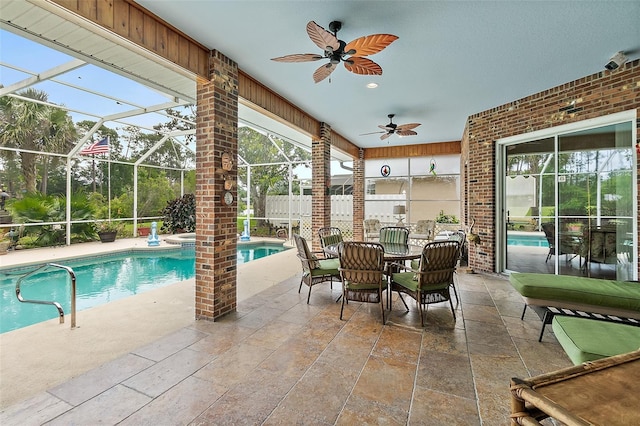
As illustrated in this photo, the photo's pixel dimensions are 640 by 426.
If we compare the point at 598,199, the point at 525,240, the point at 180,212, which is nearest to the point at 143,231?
the point at 180,212

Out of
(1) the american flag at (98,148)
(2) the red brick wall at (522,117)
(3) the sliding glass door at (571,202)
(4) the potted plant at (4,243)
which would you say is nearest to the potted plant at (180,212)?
(1) the american flag at (98,148)

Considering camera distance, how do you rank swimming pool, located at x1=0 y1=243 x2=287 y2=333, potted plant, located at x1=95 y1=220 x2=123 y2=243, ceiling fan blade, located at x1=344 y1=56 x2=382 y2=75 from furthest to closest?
1. potted plant, located at x1=95 y1=220 x2=123 y2=243
2. swimming pool, located at x1=0 y1=243 x2=287 y2=333
3. ceiling fan blade, located at x1=344 y1=56 x2=382 y2=75

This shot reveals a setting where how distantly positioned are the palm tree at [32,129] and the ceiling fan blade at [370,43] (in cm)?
956

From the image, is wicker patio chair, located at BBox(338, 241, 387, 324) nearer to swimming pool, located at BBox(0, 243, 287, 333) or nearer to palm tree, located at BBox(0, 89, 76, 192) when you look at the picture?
swimming pool, located at BBox(0, 243, 287, 333)

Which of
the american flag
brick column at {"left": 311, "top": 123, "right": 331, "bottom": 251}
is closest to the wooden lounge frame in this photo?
brick column at {"left": 311, "top": 123, "right": 331, "bottom": 251}

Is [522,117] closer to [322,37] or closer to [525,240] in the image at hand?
[525,240]

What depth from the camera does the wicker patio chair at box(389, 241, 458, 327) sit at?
10.6 ft

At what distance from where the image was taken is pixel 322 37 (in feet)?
7.93

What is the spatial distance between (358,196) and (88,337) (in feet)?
25.3

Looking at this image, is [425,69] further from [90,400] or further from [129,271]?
[129,271]

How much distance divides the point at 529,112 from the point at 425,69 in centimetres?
245

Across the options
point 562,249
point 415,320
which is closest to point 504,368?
point 415,320

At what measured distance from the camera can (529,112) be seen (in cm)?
489

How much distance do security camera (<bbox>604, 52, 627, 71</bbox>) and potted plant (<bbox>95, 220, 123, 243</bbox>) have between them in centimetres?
1241
